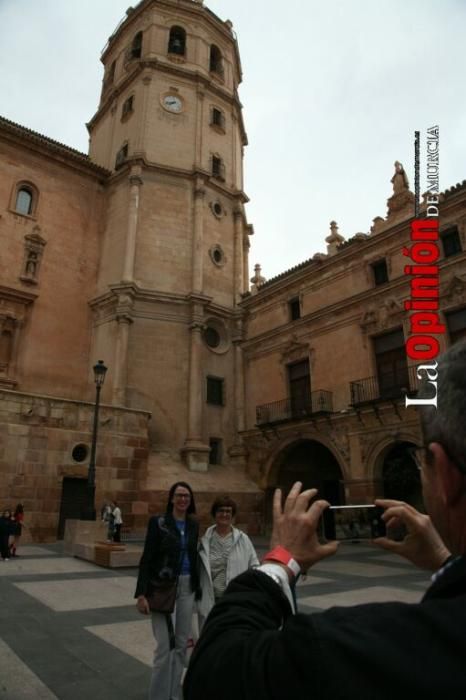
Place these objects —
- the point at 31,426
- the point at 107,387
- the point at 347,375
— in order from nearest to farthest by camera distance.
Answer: the point at 31,426 → the point at 347,375 → the point at 107,387

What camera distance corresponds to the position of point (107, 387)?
808 inches

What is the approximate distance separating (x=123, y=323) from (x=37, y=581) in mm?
14217

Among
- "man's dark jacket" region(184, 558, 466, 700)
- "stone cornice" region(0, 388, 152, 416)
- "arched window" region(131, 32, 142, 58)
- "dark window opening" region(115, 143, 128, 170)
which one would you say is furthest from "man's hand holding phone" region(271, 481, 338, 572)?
"arched window" region(131, 32, 142, 58)

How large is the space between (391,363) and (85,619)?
49.2 feet

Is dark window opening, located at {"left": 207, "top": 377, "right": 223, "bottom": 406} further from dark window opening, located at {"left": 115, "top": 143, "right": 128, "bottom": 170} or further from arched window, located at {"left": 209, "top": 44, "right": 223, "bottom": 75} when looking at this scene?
arched window, located at {"left": 209, "top": 44, "right": 223, "bottom": 75}

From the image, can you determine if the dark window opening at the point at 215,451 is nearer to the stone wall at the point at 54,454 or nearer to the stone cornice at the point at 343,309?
the stone wall at the point at 54,454

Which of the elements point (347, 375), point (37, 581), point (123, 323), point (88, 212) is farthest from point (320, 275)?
point (37, 581)

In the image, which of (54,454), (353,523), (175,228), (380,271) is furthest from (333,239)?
(353,523)

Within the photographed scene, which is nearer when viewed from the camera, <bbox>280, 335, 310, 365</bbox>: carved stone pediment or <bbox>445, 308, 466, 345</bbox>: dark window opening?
<bbox>445, 308, 466, 345</bbox>: dark window opening

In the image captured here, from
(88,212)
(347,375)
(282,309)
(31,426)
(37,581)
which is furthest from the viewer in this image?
(88,212)

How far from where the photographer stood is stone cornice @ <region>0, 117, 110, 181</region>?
73.6ft

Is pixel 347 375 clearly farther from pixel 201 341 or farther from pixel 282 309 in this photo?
pixel 201 341

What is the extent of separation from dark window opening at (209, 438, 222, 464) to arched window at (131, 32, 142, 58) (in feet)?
76.7

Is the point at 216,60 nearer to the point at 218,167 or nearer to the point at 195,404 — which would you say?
the point at 218,167
